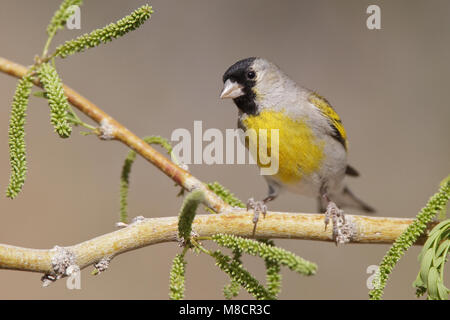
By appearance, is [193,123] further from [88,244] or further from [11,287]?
[88,244]

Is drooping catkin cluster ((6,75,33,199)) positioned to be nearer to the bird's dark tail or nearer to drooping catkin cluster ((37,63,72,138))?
drooping catkin cluster ((37,63,72,138))

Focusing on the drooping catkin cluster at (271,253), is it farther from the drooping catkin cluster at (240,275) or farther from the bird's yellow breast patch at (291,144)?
the bird's yellow breast patch at (291,144)

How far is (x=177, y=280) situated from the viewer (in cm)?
112

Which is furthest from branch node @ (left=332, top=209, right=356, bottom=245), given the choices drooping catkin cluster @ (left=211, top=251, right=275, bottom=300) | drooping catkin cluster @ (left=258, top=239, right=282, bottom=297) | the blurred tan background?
the blurred tan background

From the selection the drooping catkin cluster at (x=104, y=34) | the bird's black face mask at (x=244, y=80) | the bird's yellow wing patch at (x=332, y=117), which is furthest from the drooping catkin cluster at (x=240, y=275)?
the bird's yellow wing patch at (x=332, y=117)

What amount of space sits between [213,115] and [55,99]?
3.74m

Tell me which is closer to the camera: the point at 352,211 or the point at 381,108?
the point at 352,211

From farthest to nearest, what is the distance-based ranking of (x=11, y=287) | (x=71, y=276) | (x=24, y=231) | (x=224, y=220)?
(x=24, y=231) → (x=11, y=287) → (x=224, y=220) → (x=71, y=276)

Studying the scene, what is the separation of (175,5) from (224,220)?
13.7ft

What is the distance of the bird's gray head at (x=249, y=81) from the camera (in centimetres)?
253

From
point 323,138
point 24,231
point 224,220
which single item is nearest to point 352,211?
point 323,138

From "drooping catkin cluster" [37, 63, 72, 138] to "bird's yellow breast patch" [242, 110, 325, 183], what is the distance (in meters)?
1.45

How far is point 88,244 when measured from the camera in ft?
3.97

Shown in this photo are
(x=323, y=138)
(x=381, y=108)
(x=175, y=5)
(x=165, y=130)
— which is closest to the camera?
(x=323, y=138)
